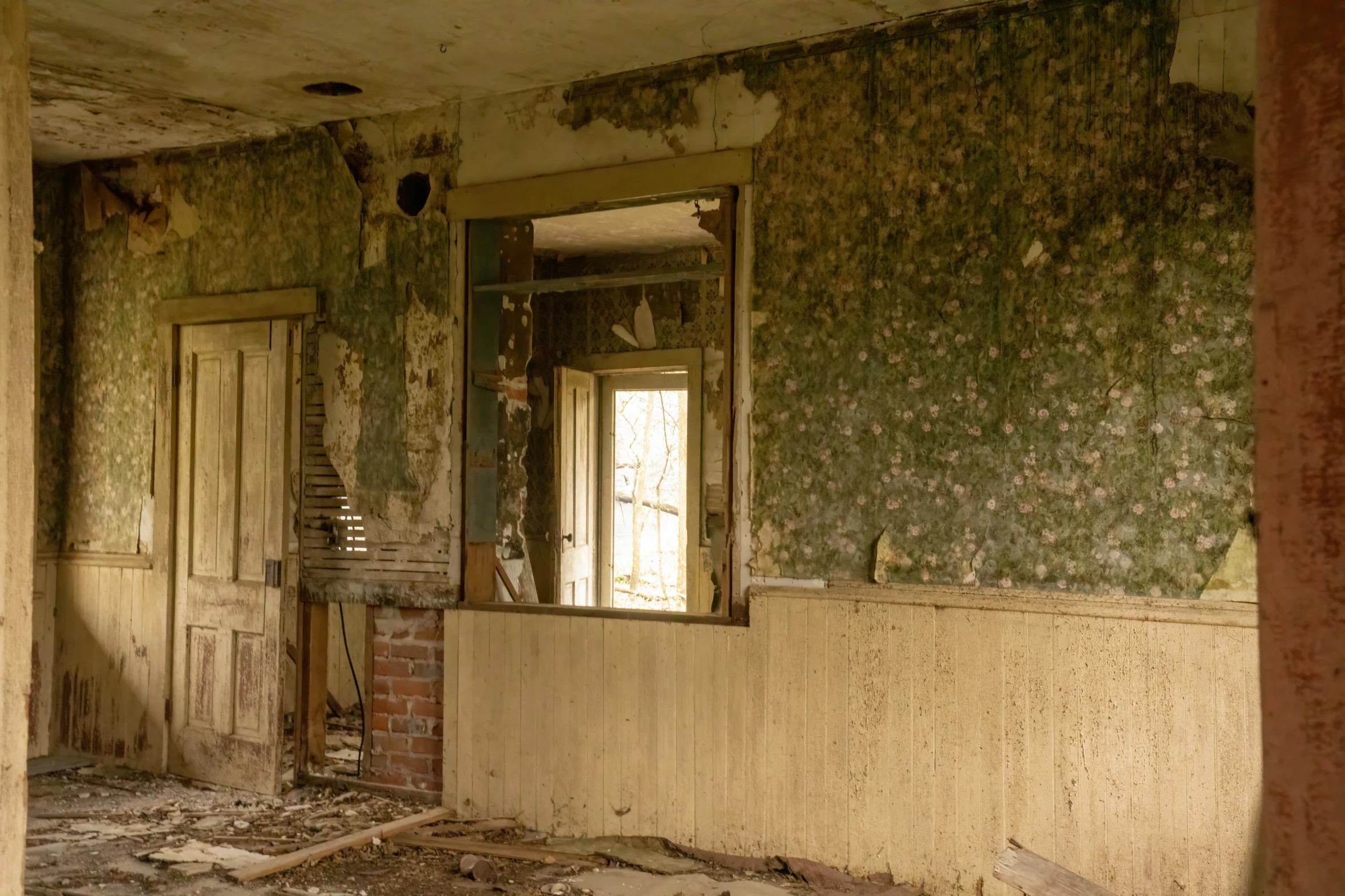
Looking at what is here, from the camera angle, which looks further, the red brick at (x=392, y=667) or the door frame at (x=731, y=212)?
the red brick at (x=392, y=667)

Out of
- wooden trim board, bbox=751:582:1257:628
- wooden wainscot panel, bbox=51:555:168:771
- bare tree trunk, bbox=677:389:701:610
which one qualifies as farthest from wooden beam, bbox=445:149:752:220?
bare tree trunk, bbox=677:389:701:610

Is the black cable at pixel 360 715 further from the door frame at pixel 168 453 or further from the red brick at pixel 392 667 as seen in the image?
the door frame at pixel 168 453

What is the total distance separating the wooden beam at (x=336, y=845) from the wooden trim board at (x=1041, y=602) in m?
1.58

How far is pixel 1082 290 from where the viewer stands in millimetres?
3369

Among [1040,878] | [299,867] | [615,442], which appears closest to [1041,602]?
[1040,878]

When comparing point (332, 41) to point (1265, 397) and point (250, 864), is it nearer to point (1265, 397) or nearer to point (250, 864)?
point (250, 864)

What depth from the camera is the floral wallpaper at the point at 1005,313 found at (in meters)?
3.22

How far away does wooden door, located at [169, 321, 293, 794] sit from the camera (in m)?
4.86

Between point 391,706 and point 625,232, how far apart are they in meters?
3.18

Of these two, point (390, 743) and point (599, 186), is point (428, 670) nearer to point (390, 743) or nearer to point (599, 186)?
point (390, 743)

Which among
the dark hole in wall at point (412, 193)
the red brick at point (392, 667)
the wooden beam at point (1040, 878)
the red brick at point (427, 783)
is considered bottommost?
the red brick at point (427, 783)

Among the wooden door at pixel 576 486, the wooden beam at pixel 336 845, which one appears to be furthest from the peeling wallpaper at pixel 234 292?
the wooden door at pixel 576 486

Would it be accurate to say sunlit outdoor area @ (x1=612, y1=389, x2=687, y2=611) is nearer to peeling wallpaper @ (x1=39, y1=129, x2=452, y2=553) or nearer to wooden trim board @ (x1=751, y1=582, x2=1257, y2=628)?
peeling wallpaper @ (x1=39, y1=129, x2=452, y2=553)

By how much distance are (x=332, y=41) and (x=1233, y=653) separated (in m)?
3.43
